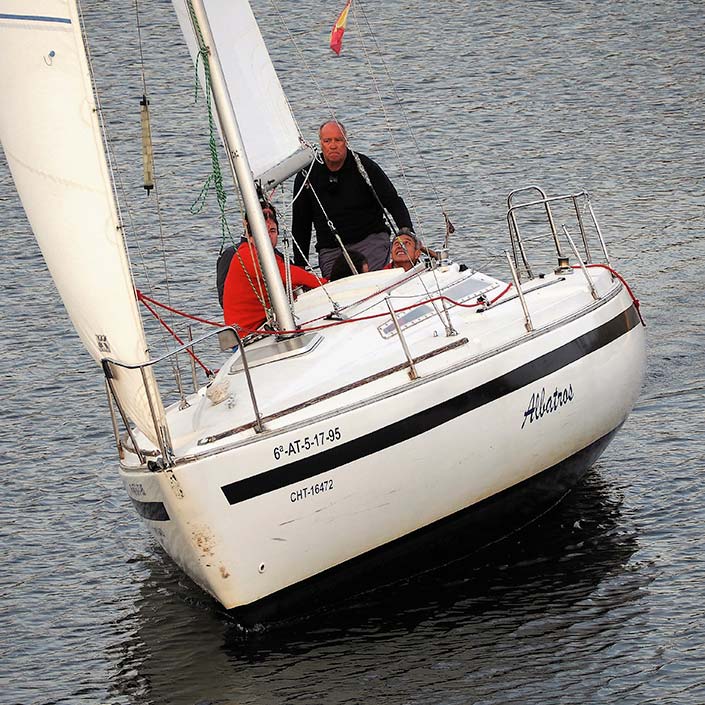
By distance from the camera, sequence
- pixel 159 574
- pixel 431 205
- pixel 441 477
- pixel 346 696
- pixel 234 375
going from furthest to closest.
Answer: pixel 431 205, pixel 159 574, pixel 234 375, pixel 441 477, pixel 346 696

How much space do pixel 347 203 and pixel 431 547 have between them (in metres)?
3.35

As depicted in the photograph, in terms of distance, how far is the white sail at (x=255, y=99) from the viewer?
11.1m

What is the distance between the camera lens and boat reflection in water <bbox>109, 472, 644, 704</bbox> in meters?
8.58

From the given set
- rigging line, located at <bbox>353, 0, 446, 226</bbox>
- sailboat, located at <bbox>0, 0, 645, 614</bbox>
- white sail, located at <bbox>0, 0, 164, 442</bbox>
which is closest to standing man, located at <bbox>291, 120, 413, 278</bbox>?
sailboat, located at <bbox>0, 0, 645, 614</bbox>

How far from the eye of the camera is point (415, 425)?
876cm

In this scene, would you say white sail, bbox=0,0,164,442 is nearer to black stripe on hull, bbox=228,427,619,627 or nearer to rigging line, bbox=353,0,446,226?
black stripe on hull, bbox=228,427,619,627

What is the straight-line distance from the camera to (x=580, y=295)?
34.0 ft

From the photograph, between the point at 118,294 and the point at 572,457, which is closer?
the point at 118,294

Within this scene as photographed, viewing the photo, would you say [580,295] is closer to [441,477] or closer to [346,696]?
[441,477]

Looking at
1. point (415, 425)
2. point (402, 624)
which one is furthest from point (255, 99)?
point (402, 624)

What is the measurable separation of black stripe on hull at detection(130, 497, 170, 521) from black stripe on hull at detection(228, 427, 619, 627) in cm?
69

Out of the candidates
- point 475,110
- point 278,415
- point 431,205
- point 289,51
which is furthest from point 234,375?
point 289,51

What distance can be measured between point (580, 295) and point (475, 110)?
13.6 meters

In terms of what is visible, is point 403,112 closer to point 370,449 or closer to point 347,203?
point 347,203
